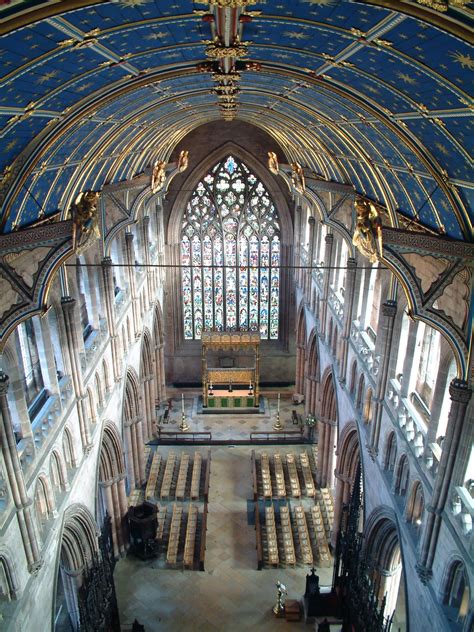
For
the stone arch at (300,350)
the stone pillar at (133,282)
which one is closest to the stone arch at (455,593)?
the stone pillar at (133,282)

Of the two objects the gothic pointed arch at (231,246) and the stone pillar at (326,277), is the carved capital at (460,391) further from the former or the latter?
the gothic pointed arch at (231,246)

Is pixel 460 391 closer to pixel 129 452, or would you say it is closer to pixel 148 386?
pixel 129 452

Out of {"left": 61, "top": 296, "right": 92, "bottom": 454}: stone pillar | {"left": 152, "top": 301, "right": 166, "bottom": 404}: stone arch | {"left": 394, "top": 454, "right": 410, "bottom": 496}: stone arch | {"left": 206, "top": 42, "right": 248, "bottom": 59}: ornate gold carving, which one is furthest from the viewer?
{"left": 152, "top": 301, "right": 166, "bottom": 404}: stone arch

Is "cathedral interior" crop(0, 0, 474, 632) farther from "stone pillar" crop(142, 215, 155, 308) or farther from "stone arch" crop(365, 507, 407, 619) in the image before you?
"stone pillar" crop(142, 215, 155, 308)

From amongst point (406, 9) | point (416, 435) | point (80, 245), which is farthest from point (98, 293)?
point (406, 9)

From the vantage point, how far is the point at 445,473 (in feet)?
45.5

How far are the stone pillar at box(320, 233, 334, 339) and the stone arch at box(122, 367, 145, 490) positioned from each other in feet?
31.5

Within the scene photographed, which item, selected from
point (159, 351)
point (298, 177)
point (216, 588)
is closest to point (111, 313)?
point (298, 177)

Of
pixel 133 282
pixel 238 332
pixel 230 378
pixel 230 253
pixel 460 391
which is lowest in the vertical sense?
pixel 230 378

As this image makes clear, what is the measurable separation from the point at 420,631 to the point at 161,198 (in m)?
28.1

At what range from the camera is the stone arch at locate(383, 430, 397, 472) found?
1858 cm

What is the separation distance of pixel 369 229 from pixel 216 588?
17.3m

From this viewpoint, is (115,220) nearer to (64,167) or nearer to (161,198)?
(64,167)

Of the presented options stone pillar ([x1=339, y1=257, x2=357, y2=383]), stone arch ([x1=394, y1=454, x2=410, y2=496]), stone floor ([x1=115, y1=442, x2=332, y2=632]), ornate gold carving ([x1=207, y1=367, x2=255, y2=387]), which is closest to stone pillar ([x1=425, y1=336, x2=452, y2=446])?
stone arch ([x1=394, y1=454, x2=410, y2=496])
